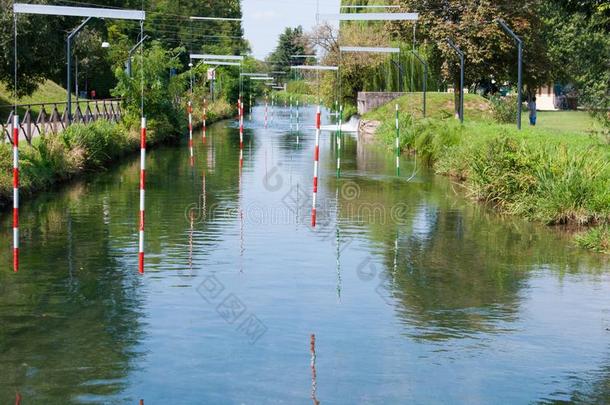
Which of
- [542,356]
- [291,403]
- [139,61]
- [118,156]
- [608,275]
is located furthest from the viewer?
[139,61]

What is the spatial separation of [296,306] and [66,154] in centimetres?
1706

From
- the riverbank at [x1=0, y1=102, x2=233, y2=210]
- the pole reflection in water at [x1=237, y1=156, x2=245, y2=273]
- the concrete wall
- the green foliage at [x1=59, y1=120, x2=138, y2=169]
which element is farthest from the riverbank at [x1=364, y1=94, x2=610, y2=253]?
the concrete wall

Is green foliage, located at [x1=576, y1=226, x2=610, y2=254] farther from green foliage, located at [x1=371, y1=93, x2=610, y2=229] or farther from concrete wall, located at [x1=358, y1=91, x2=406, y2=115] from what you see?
concrete wall, located at [x1=358, y1=91, x2=406, y2=115]

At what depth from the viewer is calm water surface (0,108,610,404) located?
31.0 feet

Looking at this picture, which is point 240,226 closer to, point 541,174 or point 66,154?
point 541,174

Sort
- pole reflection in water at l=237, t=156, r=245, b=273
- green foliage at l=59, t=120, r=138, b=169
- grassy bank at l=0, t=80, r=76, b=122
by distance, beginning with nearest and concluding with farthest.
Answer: pole reflection in water at l=237, t=156, r=245, b=273 → green foliage at l=59, t=120, r=138, b=169 → grassy bank at l=0, t=80, r=76, b=122

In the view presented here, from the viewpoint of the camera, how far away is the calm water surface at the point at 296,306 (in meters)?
9.45

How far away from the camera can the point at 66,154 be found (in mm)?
28312

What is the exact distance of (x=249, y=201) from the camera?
23.8m

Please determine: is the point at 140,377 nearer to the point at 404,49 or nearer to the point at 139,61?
the point at 139,61

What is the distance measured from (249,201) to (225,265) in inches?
330

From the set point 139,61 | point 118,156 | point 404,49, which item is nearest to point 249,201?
point 118,156

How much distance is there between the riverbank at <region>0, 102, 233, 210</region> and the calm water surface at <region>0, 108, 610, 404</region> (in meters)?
0.97

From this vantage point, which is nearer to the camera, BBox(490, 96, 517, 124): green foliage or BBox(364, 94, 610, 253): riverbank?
BBox(364, 94, 610, 253): riverbank
